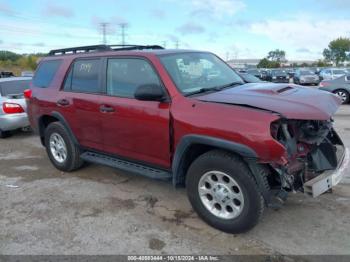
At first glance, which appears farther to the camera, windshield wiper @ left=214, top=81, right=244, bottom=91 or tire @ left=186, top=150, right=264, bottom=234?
windshield wiper @ left=214, top=81, right=244, bottom=91

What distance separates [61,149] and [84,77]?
1.36 meters

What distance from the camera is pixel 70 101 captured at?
18.6 ft

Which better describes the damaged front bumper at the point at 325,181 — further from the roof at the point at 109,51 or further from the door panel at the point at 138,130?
the roof at the point at 109,51

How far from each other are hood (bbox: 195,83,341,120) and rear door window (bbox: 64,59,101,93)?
5.77 feet

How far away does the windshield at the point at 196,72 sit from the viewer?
4496mm

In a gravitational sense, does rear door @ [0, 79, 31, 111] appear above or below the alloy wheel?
above

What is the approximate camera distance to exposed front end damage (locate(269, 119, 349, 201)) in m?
3.77

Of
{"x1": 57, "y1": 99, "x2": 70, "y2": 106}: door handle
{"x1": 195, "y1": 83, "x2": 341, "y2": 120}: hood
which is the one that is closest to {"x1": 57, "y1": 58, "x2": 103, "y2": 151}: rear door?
{"x1": 57, "y1": 99, "x2": 70, "y2": 106}: door handle

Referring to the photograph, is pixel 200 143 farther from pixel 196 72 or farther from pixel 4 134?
pixel 4 134

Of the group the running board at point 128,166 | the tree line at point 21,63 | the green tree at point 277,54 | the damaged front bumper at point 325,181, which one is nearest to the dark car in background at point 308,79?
the running board at point 128,166

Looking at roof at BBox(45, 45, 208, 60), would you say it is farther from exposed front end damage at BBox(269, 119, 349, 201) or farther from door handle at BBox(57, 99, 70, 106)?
exposed front end damage at BBox(269, 119, 349, 201)

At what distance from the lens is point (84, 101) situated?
542 centimetres

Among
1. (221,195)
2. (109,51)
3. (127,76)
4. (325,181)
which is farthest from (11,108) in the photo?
(325,181)

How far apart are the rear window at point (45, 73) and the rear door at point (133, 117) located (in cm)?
148
